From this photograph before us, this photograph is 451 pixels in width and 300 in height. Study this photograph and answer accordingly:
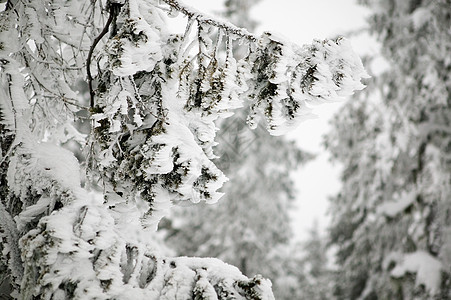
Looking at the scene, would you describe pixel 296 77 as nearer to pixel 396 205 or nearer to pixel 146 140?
pixel 146 140

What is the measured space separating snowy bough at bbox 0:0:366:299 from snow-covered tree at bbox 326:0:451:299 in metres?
6.71

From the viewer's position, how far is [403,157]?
752 centimetres

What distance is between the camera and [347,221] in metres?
9.16

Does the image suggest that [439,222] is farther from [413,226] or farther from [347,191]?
[347,191]

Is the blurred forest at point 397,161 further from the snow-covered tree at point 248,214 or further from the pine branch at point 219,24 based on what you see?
the pine branch at point 219,24

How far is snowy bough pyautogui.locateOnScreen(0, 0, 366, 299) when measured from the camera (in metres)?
1.38

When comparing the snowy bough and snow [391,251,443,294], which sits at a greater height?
snow [391,251,443,294]

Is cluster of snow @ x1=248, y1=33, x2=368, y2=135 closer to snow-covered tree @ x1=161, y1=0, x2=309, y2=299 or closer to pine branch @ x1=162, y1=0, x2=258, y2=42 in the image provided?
pine branch @ x1=162, y1=0, x2=258, y2=42

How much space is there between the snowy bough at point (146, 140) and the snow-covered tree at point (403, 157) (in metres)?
6.71

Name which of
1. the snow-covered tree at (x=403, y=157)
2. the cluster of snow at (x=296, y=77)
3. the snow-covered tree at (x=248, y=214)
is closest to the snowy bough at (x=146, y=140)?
the cluster of snow at (x=296, y=77)

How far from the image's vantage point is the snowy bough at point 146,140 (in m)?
1.38

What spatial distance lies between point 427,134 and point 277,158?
5041 millimetres

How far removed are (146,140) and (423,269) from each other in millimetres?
7082

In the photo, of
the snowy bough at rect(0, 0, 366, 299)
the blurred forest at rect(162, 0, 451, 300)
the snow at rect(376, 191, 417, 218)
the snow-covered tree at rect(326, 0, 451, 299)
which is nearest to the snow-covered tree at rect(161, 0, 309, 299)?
the blurred forest at rect(162, 0, 451, 300)
